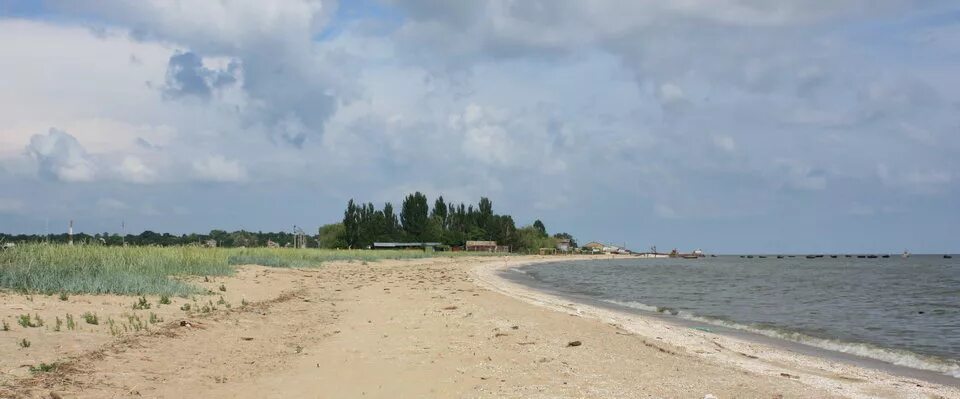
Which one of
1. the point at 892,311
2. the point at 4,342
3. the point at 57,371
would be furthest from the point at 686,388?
the point at 892,311

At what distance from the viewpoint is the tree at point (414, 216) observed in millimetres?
121375

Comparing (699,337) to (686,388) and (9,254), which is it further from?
(9,254)

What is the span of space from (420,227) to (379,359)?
370ft

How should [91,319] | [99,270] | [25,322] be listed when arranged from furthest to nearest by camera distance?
1. [99,270]
2. [91,319]
3. [25,322]

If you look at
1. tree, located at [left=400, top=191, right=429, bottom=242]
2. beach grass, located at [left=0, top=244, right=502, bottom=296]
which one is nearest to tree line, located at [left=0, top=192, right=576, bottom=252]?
tree, located at [left=400, top=191, right=429, bottom=242]

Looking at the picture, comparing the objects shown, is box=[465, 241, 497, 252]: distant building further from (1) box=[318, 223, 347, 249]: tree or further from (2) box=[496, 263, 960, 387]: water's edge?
(2) box=[496, 263, 960, 387]: water's edge

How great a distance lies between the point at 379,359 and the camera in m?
9.65

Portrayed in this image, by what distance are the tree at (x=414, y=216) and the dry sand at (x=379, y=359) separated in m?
106

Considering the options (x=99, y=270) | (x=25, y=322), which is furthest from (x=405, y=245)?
(x=25, y=322)

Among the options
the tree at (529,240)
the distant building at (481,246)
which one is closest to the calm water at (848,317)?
the distant building at (481,246)

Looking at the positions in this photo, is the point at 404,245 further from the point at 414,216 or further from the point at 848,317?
the point at 848,317

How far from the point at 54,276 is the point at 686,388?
13.5 m

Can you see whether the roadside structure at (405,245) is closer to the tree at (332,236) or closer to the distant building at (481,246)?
the tree at (332,236)

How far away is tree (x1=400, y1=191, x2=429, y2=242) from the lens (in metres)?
121
